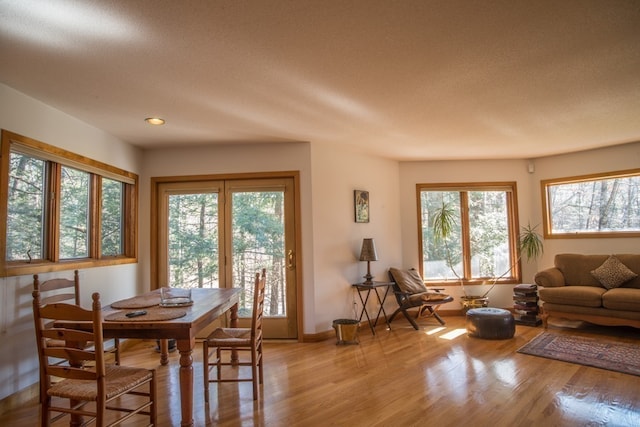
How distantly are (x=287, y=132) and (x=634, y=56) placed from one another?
9.60 feet

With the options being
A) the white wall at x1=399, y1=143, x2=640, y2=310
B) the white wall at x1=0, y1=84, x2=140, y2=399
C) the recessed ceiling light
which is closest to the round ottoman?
the white wall at x1=399, y1=143, x2=640, y2=310

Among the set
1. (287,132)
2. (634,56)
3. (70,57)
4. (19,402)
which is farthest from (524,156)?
(19,402)

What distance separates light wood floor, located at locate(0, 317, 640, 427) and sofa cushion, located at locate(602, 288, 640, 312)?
37cm

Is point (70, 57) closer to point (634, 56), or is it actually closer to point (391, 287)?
point (634, 56)

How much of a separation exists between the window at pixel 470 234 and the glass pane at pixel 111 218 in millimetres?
4095

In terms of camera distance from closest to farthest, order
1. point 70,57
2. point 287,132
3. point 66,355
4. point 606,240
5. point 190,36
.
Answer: point 66,355 → point 190,36 → point 70,57 → point 287,132 → point 606,240

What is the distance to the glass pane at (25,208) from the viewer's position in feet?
9.56

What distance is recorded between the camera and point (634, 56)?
8.26 feet

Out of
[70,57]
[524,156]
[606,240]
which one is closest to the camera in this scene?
[70,57]

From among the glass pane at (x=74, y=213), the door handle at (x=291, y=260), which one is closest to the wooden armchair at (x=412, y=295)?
the door handle at (x=291, y=260)

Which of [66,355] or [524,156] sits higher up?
[524,156]

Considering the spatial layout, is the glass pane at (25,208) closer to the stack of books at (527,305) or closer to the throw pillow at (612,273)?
the stack of books at (527,305)

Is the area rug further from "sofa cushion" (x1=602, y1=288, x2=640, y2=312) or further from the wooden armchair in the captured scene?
the wooden armchair

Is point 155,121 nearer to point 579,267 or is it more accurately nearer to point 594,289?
point 594,289
